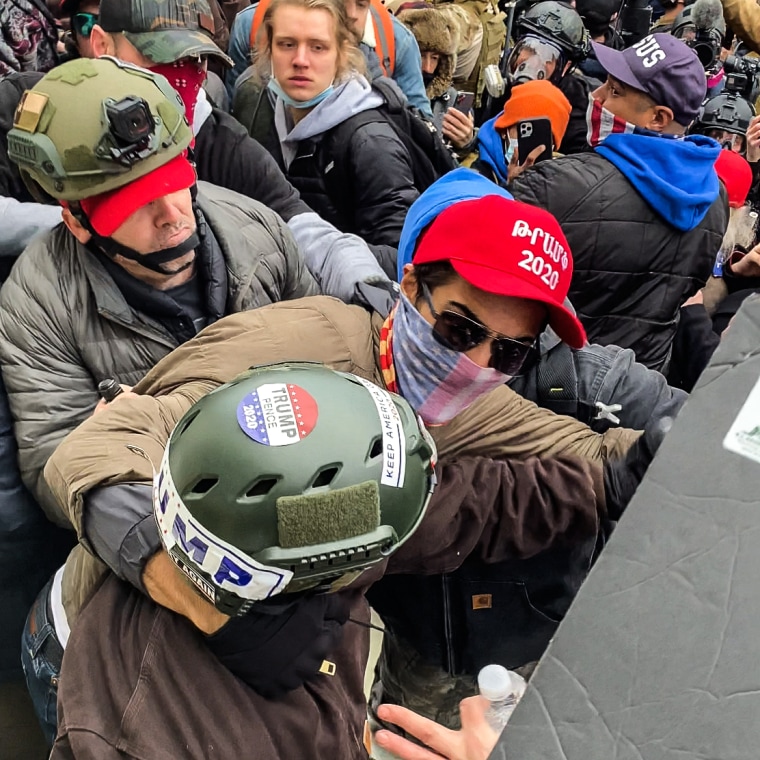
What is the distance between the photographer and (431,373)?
6.17ft

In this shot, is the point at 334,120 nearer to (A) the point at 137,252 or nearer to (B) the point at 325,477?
(A) the point at 137,252

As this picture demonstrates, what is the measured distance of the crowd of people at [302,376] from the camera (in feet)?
4.12

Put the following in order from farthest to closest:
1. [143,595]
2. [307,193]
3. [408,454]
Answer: [307,193] < [143,595] < [408,454]

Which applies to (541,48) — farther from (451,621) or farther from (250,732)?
(250,732)

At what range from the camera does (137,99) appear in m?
1.95

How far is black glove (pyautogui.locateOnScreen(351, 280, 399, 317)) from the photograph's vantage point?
206 cm

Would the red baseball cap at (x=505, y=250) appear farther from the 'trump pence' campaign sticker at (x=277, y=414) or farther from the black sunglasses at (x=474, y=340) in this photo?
the 'trump pence' campaign sticker at (x=277, y=414)

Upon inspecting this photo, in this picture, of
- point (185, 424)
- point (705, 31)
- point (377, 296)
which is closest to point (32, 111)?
point (377, 296)

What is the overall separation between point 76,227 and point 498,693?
151 cm

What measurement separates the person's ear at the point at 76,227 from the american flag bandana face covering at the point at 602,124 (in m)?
1.92

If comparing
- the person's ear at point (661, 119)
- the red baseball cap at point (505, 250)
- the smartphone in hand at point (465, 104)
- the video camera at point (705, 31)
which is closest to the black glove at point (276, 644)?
the red baseball cap at point (505, 250)

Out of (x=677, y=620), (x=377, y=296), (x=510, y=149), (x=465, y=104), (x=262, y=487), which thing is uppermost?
(x=677, y=620)

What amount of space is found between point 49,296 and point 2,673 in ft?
3.82

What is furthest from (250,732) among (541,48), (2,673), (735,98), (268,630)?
(735,98)
